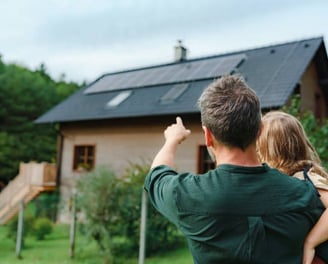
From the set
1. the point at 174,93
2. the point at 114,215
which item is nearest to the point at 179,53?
the point at 174,93

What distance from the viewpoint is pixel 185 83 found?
1664cm

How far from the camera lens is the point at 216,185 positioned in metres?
1.38

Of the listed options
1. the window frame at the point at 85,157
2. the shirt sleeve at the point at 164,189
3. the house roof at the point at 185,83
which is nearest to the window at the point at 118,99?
the house roof at the point at 185,83

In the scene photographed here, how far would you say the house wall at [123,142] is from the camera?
14789 millimetres

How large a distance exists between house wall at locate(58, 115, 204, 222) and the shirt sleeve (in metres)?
12.8

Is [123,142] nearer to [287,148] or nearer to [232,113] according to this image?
[287,148]

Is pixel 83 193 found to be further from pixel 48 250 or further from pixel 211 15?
pixel 211 15

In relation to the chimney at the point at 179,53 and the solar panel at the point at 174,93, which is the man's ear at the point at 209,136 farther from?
the chimney at the point at 179,53

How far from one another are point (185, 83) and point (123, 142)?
3.33m

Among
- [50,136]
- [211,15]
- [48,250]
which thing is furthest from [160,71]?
[50,136]

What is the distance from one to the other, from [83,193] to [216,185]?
8.22 meters

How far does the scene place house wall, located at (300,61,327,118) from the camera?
15.5m

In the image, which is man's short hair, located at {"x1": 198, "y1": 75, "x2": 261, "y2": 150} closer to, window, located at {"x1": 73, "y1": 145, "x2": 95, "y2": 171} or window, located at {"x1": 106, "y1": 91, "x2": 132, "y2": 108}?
window, located at {"x1": 106, "y1": 91, "x2": 132, "y2": 108}

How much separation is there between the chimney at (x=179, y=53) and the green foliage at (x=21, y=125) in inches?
533
